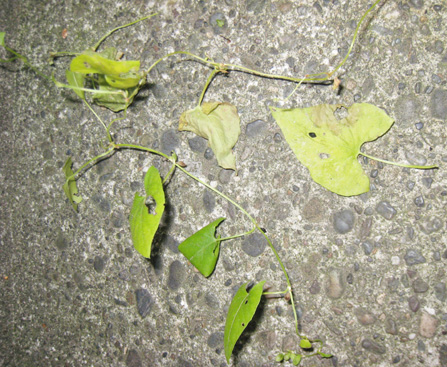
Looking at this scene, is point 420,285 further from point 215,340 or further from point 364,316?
point 215,340

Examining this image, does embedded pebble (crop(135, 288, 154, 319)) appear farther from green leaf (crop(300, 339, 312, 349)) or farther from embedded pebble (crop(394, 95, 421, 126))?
embedded pebble (crop(394, 95, 421, 126))

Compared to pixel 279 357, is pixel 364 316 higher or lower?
higher

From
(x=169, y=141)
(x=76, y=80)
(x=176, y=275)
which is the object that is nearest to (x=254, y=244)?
(x=176, y=275)

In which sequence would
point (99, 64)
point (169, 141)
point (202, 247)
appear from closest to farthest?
1. point (99, 64)
2. point (202, 247)
3. point (169, 141)

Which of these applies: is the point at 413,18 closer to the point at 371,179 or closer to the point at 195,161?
the point at 371,179

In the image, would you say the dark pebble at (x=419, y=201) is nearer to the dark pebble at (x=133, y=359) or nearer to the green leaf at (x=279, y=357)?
the green leaf at (x=279, y=357)

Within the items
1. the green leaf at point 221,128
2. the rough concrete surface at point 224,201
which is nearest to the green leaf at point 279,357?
the rough concrete surface at point 224,201
